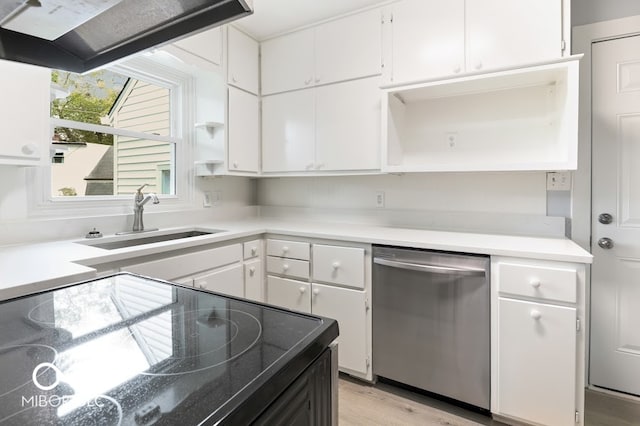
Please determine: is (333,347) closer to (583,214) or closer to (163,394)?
(163,394)

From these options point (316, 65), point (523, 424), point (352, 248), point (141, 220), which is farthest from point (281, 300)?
point (316, 65)

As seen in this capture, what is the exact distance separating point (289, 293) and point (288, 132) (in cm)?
125

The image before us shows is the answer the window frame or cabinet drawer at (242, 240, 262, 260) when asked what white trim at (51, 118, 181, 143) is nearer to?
the window frame

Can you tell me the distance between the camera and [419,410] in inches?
68.7

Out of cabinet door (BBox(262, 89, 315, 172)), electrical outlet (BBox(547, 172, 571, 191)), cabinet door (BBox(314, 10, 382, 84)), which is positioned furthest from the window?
electrical outlet (BBox(547, 172, 571, 191))

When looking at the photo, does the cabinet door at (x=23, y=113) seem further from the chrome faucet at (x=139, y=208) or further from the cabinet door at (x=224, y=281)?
the cabinet door at (x=224, y=281)

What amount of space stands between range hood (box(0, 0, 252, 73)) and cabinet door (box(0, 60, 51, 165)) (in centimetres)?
38

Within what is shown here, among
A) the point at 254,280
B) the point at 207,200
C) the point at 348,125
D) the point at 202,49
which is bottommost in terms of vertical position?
the point at 254,280

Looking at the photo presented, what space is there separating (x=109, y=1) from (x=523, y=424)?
230 centimetres

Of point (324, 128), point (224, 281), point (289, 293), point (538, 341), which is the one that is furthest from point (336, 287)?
point (324, 128)

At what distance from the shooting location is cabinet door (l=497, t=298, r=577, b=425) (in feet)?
4.75

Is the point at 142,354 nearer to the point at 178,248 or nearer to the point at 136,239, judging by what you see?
the point at 178,248

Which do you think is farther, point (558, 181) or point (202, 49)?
point (202, 49)

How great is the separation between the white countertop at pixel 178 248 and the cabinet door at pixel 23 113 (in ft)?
1.40
